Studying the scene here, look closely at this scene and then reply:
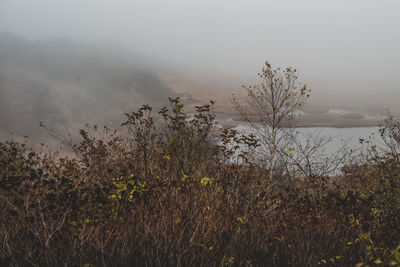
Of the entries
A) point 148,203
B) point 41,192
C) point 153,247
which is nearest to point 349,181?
point 148,203

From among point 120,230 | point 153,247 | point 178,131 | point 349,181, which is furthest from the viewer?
point 349,181

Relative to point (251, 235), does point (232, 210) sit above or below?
→ above

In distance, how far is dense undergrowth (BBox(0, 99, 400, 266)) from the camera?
3.39 m

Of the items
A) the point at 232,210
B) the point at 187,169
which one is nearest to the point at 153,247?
the point at 232,210

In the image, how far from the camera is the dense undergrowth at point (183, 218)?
3.39 meters

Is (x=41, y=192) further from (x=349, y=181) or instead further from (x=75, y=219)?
(x=349, y=181)

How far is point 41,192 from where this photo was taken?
164 inches

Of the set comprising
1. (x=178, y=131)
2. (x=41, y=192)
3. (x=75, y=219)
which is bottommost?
(x=75, y=219)

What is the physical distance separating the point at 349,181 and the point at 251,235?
24.2 feet

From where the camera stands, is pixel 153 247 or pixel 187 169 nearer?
pixel 153 247

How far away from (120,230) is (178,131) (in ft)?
8.81

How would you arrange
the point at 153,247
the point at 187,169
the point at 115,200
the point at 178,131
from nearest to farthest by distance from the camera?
the point at 153,247, the point at 115,200, the point at 187,169, the point at 178,131

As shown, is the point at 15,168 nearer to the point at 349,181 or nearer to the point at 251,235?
the point at 251,235

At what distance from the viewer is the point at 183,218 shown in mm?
3873
